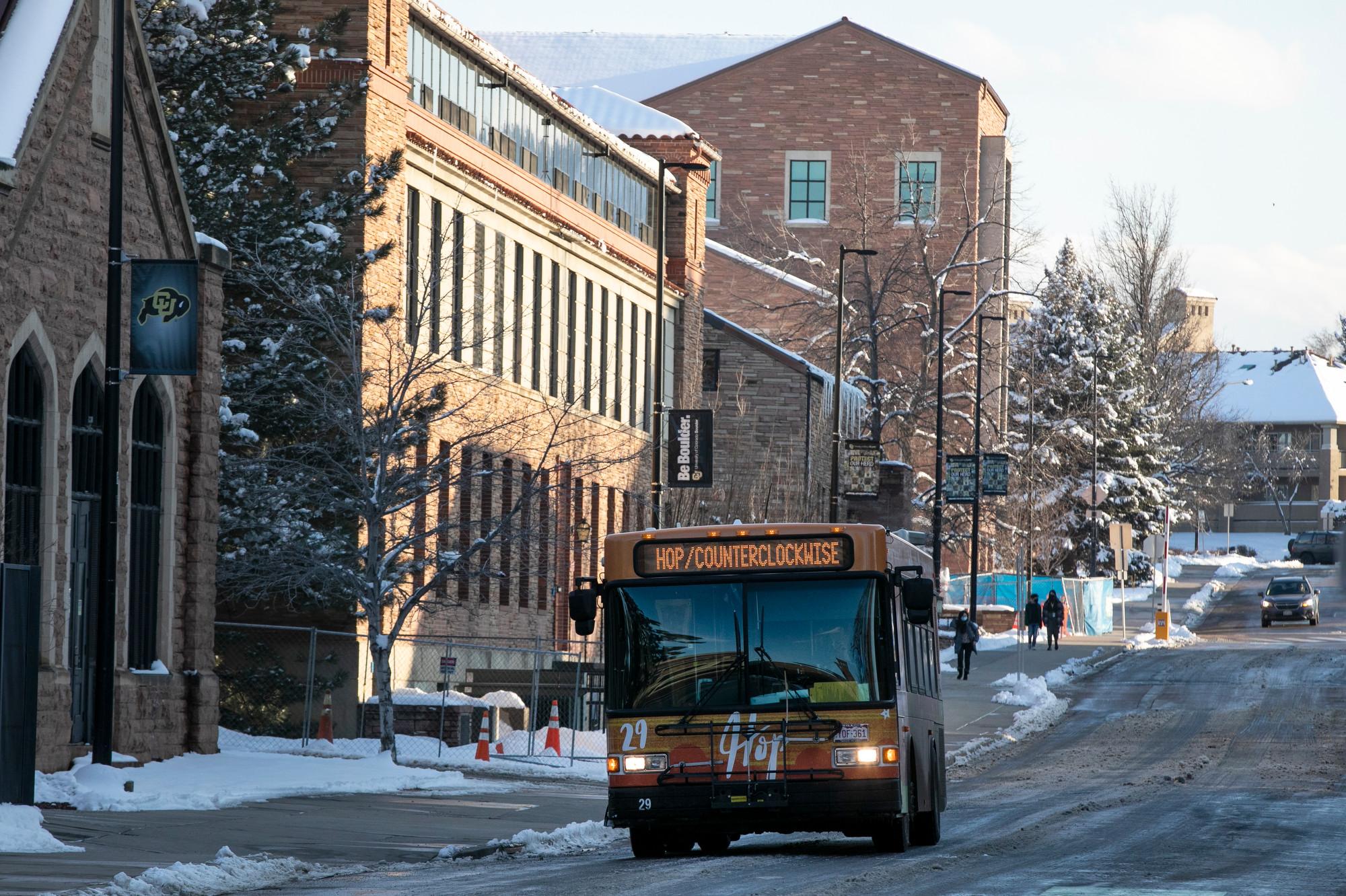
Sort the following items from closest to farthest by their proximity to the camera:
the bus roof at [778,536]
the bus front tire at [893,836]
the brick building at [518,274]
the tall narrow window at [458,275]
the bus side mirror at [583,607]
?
the bus side mirror at [583,607]
the bus roof at [778,536]
the bus front tire at [893,836]
the brick building at [518,274]
the tall narrow window at [458,275]

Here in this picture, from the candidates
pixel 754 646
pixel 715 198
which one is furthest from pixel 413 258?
pixel 715 198

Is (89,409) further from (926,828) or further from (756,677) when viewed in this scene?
(926,828)

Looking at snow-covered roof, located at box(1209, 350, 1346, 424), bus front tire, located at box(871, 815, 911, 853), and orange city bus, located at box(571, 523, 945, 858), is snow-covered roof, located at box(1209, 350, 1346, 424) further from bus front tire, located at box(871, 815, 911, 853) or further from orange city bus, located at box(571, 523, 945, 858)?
orange city bus, located at box(571, 523, 945, 858)

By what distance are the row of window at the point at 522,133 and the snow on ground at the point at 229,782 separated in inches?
634

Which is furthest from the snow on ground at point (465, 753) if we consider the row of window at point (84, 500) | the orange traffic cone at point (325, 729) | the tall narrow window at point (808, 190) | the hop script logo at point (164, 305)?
the tall narrow window at point (808, 190)

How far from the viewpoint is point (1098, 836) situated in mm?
19438

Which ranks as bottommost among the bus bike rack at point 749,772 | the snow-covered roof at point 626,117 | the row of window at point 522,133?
the bus bike rack at point 749,772

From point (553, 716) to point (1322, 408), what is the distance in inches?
5196

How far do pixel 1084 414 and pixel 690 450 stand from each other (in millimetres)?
53598

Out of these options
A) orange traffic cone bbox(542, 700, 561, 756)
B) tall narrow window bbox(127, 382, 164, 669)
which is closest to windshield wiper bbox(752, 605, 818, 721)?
tall narrow window bbox(127, 382, 164, 669)

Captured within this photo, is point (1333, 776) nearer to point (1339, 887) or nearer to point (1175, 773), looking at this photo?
point (1175, 773)

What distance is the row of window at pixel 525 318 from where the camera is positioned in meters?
38.8

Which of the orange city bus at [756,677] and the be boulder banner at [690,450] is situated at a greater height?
the be boulder banner at [690,450]

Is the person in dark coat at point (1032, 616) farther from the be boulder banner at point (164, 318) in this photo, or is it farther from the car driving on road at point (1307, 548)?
the car driving on road at point (1307, 548)
